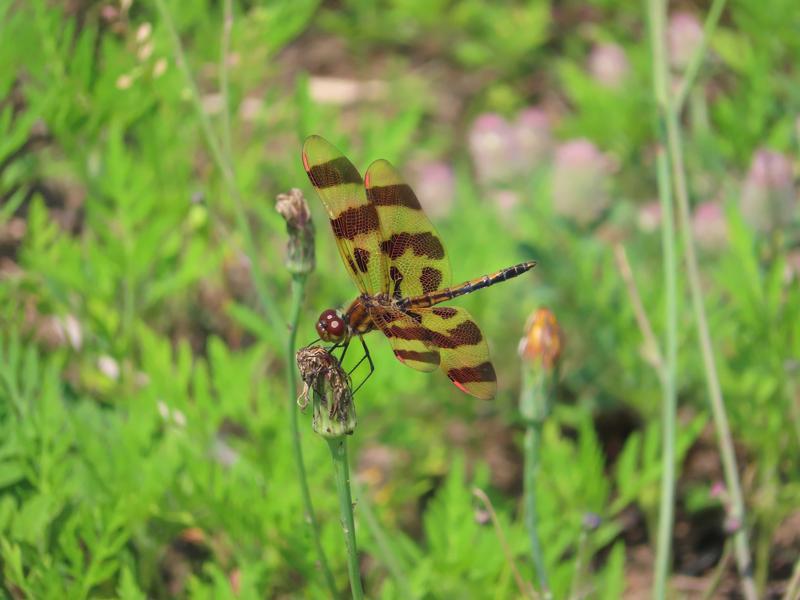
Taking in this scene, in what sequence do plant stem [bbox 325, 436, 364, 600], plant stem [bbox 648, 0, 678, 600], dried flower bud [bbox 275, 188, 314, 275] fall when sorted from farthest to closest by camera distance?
1. plant stem [bbox 648, 0, 678, 600]
2. dried flower bud [bbox 275, 188, 314, 275]
3. plant stem [bbox 325, 436, 364, 600]

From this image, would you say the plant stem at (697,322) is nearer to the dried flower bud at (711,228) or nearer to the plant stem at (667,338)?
the plant stem at (667,338)

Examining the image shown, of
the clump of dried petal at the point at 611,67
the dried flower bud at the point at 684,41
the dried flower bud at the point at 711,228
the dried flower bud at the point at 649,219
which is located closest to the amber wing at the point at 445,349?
the dried flower bud at the point at 711,228

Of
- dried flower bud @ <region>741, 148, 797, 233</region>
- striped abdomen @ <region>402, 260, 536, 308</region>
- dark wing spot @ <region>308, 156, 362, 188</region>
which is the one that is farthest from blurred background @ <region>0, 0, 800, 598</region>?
dark wing spot @ <region>308, 156, 362, 188</region>

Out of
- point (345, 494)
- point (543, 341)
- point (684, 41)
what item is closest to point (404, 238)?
point (543, 341)

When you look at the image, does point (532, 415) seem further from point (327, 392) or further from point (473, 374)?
point (327, 392)

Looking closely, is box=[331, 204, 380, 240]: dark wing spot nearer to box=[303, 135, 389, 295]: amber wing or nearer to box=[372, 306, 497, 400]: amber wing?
box=[303, 135, 389, 295]: amber wing

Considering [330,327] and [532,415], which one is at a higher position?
[330,327]
